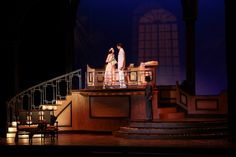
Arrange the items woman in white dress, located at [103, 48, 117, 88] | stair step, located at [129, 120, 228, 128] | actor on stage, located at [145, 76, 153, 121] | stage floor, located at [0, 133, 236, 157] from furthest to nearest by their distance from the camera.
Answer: woman in white dress, located at [103, 48, 117, 88]
actor on stage, located at [145, 76, 153, 121]
stair step, located at [129, 120, 228, 128]
stage floor, located at [0, 133, 236, 157]

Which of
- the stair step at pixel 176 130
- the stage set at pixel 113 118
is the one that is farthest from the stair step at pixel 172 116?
the stair step at pixel 176 130

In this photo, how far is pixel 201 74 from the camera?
51.1ft

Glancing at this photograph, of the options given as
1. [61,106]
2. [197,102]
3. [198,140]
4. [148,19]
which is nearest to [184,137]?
[198,140]

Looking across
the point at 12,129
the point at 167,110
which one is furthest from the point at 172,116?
the point at 12,129

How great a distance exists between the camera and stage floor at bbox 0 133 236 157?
A: 9.20m

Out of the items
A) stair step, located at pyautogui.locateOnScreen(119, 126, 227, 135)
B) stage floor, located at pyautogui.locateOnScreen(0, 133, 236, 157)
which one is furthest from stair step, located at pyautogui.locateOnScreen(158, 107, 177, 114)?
stage floor, located at pyautogui.locateOnScreen(0, 133, 236, 157)

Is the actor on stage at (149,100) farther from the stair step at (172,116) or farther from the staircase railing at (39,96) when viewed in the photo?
the staircase railing at (39,96)

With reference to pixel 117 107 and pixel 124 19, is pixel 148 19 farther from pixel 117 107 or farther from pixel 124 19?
pixel 117 107

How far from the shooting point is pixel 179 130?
37.0 feet

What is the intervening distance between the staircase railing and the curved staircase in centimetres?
321

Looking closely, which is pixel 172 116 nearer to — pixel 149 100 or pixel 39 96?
pixel 149 100

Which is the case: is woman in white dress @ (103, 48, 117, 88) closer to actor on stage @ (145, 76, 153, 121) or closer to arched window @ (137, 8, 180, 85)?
actor on stage @ (145, 76, 153, 121)
